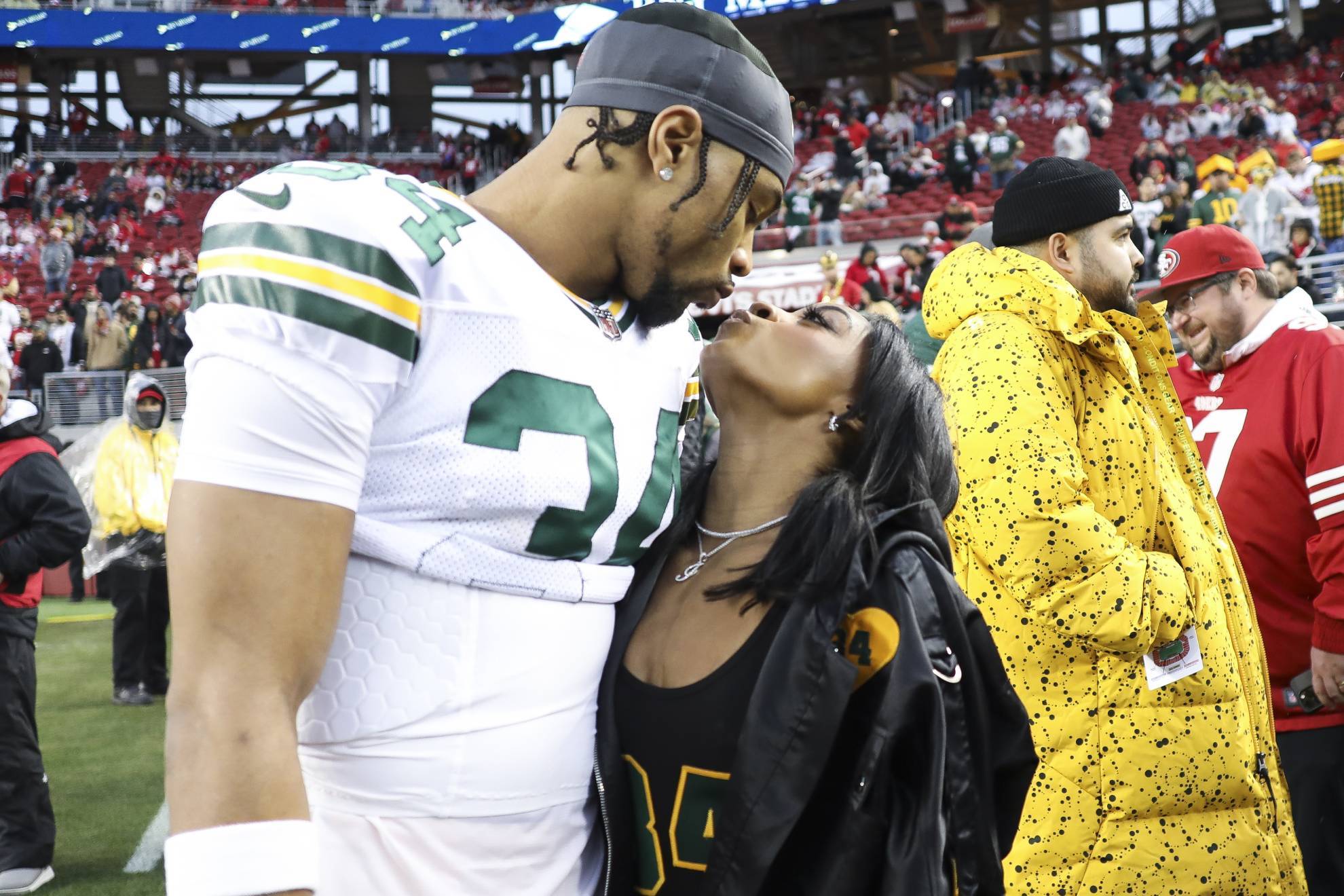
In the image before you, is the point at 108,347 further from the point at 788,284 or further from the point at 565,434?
the point at 565,434

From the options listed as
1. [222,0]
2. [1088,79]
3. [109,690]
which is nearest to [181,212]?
[222,0]

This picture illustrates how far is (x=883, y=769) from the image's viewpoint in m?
1.58

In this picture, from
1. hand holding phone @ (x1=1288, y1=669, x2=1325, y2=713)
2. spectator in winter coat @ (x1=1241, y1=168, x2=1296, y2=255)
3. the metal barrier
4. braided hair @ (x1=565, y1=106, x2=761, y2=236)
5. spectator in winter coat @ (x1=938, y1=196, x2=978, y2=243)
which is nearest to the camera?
braided hair @ (x1=565, y1=106, x2=761, y2=236)

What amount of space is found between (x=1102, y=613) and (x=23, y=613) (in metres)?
4.09

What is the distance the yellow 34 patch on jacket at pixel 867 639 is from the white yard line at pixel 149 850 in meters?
3.91

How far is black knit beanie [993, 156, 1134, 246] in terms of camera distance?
2885 millimetres

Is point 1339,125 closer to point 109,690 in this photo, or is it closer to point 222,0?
point 109,690

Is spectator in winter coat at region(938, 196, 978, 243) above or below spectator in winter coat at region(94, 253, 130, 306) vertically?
above

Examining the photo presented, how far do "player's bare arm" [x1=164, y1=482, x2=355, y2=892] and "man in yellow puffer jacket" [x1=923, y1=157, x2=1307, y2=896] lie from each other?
1.59 metres

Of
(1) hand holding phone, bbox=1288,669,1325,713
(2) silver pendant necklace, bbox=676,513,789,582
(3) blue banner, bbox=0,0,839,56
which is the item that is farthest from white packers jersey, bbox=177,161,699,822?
(3) blue banner, bbox=0,0,839,56

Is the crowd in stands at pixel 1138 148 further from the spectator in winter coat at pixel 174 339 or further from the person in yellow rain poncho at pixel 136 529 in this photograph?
the person in yellow rain poncho at pixel 136 529

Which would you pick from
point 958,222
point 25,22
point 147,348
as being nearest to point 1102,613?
point 958,222

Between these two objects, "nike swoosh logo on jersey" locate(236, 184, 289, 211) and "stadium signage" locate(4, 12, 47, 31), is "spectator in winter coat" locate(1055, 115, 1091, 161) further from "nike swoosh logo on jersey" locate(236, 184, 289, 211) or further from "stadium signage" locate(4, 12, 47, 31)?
"stadium signage" locate(4, 12, 47, 31)

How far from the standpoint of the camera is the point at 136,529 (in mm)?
7652
